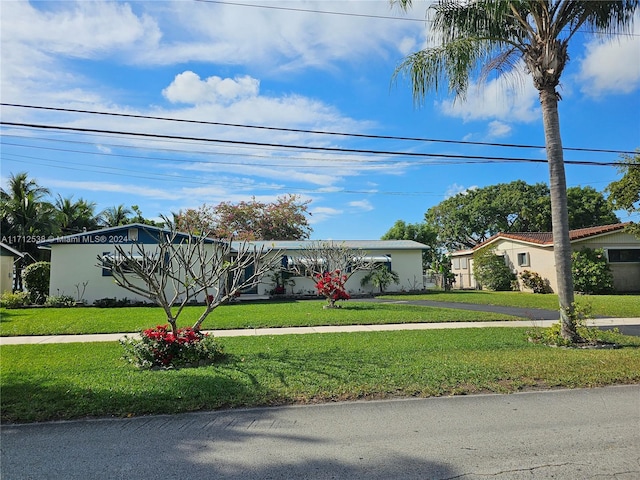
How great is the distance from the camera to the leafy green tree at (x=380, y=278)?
942 inches

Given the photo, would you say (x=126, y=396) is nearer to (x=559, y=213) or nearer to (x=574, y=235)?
(x=559, y=213)

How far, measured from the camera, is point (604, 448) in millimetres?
3855

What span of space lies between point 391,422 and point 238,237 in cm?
2899

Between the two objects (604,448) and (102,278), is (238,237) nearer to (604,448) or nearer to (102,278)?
(102,278)

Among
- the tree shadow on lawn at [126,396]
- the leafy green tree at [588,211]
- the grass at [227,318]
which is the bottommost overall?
the tree shadow on lawn at [126,396]

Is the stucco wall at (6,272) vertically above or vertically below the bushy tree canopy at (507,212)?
below

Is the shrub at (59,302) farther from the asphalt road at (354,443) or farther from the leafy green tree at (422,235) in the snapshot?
the leafy green tree at (422,235)

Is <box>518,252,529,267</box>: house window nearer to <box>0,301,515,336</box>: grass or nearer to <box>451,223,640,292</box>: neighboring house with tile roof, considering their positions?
<box>451,223,640,292</box>: neighboring house with tile roof

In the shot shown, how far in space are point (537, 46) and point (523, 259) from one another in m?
18.7

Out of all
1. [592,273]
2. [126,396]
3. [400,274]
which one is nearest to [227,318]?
[126,396]

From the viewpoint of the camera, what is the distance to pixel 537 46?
8.97 metres

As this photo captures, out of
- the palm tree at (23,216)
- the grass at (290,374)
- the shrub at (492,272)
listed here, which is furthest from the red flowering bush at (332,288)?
the palm tree at (23,216)

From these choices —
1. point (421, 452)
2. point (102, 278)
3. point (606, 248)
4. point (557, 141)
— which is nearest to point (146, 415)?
point (421, 452)

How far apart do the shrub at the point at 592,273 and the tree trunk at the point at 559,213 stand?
1455 cm
